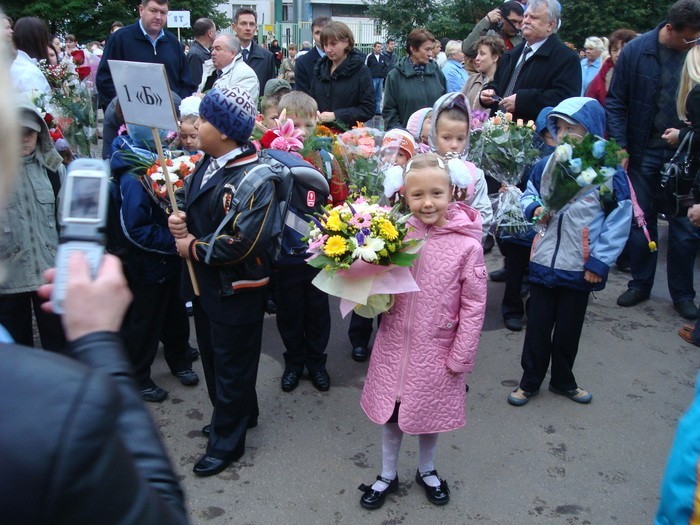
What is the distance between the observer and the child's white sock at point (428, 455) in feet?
11.2

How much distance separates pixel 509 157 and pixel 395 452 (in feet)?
7.95

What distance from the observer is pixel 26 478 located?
869 millimetres

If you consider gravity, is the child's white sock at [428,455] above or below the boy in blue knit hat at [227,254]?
below

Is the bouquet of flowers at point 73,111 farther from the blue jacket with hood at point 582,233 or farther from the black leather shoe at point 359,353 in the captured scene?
the blue jacket with hood at point 582,233

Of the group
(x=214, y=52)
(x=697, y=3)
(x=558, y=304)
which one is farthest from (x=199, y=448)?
(x=697, y=3)

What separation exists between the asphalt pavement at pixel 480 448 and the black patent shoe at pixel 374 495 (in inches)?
1.6

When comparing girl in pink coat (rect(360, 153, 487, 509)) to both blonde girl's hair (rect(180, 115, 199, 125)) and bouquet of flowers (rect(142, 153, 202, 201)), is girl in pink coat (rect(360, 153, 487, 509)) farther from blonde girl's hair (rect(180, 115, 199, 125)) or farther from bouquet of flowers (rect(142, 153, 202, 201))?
blonde girl's hair (rect(180, 115, 199, 125))

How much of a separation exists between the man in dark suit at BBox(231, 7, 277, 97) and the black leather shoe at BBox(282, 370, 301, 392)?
4.61 m

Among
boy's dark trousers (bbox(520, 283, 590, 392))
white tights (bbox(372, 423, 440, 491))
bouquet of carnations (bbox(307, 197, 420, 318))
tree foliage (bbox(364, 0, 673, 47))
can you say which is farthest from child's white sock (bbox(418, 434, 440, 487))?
tree foliage (bbox(364, 0, 673, 47))

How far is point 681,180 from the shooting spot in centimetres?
522

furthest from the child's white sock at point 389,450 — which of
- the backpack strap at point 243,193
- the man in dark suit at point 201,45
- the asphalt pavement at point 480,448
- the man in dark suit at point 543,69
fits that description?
the man in dark suit at point 201,45

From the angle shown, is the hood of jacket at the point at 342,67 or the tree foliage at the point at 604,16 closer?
the hood of jacket at the point at 342,67

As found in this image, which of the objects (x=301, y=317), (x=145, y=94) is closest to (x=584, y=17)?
(x=301, y=317)

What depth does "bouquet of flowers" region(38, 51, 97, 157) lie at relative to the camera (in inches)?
218
